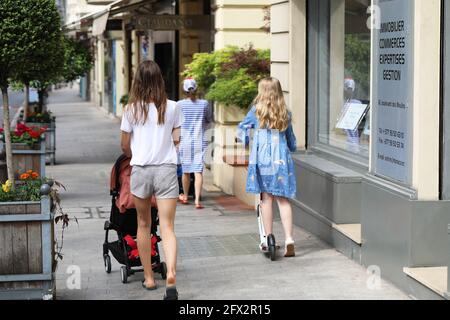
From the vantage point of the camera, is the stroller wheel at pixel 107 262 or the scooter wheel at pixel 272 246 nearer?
the stroller wheel at pixel 107 262

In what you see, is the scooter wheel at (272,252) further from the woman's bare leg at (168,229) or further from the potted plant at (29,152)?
the potted plant at (29,152)

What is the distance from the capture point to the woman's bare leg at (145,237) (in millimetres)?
7375

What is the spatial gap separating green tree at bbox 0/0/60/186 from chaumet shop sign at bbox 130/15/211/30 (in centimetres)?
788

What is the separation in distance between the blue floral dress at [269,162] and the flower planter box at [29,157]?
4993mm

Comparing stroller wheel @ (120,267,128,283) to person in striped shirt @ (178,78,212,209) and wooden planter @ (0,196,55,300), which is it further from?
person in striped shirt @ (178,78,212,209)

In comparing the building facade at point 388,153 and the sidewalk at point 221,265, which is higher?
the building facade at point 388,153

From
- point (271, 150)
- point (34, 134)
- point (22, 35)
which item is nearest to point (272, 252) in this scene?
point (271, 150)

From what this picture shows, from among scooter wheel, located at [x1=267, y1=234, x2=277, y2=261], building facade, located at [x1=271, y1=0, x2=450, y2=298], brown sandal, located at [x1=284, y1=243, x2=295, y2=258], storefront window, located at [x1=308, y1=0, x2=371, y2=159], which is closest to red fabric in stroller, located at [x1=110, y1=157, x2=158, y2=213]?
scooter wheel, located at [x1=267, y1=234, x2=277, y2=261]

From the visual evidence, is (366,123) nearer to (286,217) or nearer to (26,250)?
(286,217)

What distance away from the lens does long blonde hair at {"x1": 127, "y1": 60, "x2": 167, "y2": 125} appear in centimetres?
724

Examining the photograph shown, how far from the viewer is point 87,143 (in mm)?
24422

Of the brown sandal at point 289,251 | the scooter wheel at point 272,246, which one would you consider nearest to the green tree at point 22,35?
the scooter wheel at point 272,246

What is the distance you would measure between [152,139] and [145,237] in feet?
2.77
